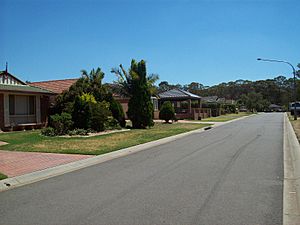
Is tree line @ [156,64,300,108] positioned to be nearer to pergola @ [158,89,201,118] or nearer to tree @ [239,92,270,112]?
tree @ [239,92,270,112]

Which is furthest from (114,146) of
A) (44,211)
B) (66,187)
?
(44,211)

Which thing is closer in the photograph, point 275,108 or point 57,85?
point 57,85

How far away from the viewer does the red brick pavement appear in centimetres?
1026

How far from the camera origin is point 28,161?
11789mm

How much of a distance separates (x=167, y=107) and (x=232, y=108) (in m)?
49.4

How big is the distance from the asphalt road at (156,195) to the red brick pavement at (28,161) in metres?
1.49

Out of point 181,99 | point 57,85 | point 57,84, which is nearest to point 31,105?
point 57,85

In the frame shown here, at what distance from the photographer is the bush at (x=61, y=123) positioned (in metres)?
21.0

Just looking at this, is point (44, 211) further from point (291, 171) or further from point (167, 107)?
point (167, 107)

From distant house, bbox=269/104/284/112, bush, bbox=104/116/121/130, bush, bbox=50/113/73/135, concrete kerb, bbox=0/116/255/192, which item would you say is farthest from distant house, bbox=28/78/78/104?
distant house, bbox=269/104/284/112

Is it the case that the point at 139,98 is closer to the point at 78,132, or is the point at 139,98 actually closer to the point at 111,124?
the point at 111,124

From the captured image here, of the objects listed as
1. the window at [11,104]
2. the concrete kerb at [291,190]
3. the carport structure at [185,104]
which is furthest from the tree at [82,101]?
the carport structure at [185,104]

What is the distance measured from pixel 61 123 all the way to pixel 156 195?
15.4m

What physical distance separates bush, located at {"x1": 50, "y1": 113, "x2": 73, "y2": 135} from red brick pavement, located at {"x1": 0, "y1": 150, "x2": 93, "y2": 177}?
6915 millimetres
